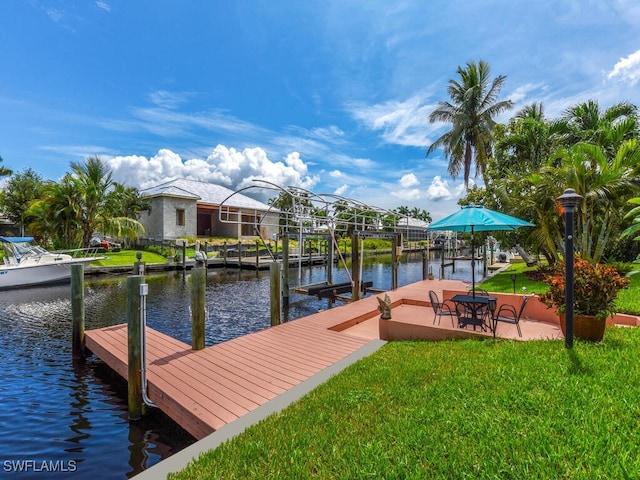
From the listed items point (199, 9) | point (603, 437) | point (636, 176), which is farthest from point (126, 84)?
point (636, 176)

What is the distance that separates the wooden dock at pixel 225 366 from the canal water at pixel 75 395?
482 mm

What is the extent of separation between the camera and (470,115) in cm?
2411

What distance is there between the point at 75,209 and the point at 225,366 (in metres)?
24.5

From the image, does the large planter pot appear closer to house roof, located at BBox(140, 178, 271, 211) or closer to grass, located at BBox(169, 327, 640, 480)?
grass, located at BBox(169, 327, 640, 480)

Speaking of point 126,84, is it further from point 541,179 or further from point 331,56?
point 541,179

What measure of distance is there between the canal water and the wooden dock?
19.0 inches

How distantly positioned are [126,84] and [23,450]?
14.0 meters

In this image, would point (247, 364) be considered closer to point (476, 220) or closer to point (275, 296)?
point (275, 296)

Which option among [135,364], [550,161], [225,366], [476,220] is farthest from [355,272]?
[550,161]

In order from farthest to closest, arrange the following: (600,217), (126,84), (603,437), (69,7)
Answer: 1. (126,84)
2. (600,217)
3. (69,7)
4. (603,437)

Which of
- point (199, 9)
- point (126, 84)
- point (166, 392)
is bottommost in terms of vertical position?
point (166, 392)

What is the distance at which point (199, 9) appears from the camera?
36.0 feet

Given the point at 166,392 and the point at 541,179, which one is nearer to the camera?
the point at 166,392

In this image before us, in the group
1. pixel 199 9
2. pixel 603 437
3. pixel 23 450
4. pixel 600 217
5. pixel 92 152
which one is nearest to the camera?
pixel 603 437
